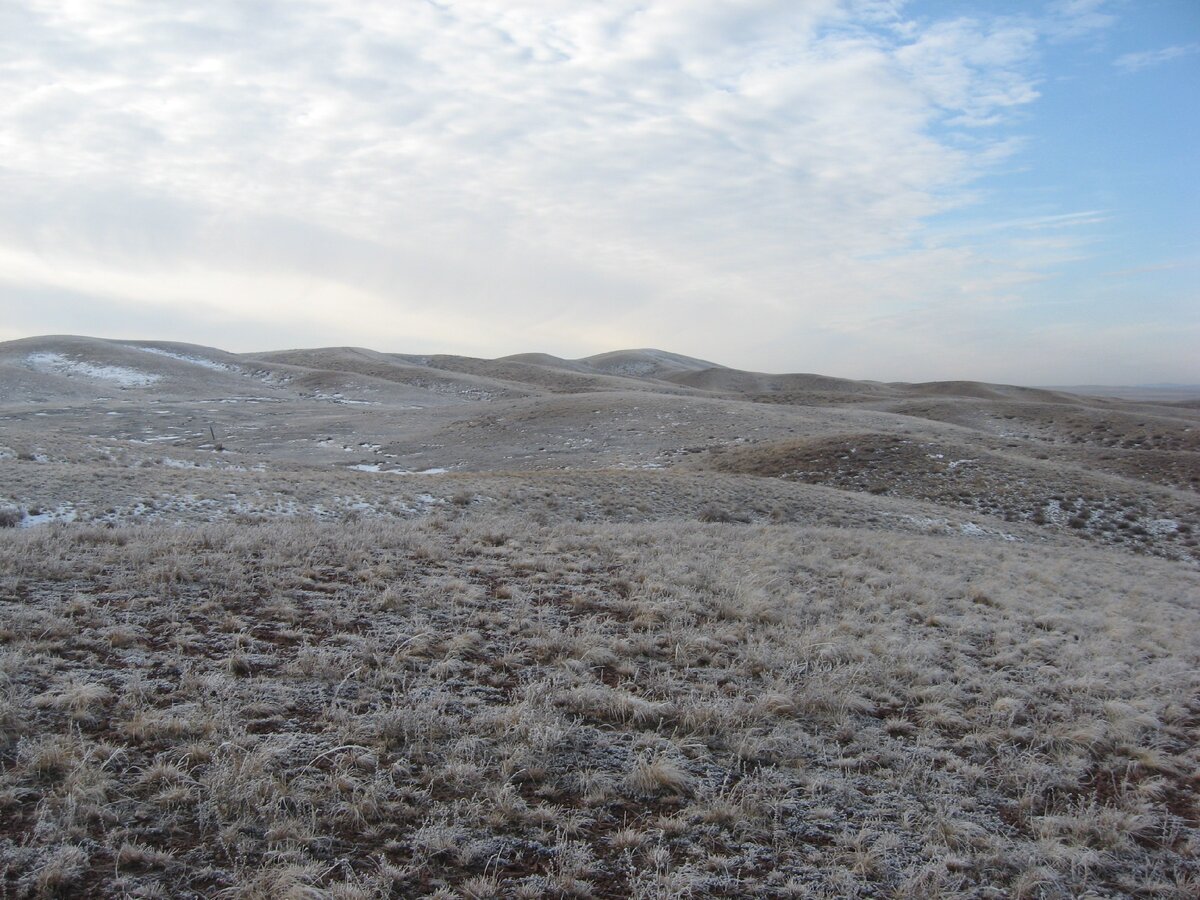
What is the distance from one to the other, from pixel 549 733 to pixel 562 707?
62cm

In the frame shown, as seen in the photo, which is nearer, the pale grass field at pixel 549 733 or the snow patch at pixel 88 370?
the pale grass field at pixel 549 733

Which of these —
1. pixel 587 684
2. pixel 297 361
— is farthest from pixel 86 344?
pixel 587 684

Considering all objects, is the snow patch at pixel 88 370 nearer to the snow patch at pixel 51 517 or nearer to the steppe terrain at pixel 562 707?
the steppe terrain at pixel 562 707

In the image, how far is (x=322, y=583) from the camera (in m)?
9.10

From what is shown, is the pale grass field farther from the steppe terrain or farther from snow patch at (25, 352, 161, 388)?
snow patch at (25, 352, 161, 388)

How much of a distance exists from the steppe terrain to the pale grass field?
0.03 m

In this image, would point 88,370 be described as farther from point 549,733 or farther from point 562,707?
point 549,733

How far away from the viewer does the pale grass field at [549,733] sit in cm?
420

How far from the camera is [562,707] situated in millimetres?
6164

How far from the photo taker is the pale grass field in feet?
13.8

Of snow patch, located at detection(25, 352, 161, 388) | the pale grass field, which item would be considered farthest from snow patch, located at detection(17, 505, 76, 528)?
snow patch, located at detection(25, 352, 161, 388)

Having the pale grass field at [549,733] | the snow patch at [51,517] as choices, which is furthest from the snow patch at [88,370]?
the pale grass field at [549,733]

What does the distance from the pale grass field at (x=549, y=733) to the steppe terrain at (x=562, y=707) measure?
0.03 meters

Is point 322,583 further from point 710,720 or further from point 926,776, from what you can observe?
point 926,776
